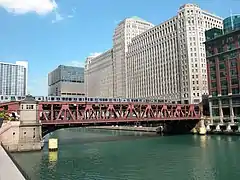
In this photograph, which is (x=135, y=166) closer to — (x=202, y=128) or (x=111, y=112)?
(x=111, y=112)

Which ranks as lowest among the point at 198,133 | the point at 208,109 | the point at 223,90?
the point at 198,133

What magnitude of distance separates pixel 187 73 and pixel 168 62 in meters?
20.4

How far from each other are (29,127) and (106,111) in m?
30.7

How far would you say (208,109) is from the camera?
12275 centimetres

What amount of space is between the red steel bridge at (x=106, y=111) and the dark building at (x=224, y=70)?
11.0 m

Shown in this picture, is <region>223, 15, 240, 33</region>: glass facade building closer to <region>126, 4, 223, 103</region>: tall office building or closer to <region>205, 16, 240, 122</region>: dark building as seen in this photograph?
<region>205, 16, 240, 122</region>: dark building

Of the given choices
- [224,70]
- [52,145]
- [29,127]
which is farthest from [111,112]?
[224,70]

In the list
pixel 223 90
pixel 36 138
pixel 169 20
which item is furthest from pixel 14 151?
pixel 169 20

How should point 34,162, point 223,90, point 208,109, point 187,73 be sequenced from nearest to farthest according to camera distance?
1. point 34,162
2. point 223,90
3. point 208,109
4. point 187,73

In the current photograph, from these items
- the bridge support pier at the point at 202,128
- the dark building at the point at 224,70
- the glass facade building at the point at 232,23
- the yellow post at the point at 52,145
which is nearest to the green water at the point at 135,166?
the yellow post at the point at 52,145

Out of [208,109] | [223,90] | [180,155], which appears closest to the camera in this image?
[180,155]

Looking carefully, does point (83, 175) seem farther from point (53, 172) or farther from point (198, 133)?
point (198, 133)

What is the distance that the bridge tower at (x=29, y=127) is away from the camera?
63281mm

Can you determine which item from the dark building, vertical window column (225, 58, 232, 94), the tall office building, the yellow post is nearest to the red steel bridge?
the yellow post
